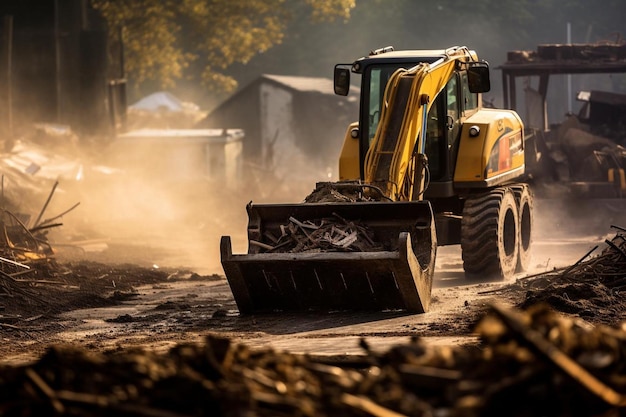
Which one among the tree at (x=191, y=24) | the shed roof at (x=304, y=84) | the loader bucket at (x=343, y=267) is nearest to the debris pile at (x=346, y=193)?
the loader bucket at (x=343, y=267)

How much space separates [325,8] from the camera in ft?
143

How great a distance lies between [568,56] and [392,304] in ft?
50.8

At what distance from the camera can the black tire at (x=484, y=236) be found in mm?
15656

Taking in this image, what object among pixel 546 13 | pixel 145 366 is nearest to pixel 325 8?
pixel 546 13

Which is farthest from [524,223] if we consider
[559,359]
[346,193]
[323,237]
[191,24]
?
[191,24]

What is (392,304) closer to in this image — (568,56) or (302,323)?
(302,323)

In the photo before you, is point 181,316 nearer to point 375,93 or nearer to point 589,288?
point 375,93

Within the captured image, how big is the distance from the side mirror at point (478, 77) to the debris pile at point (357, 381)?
9.94m

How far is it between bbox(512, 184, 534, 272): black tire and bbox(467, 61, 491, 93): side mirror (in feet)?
8.02

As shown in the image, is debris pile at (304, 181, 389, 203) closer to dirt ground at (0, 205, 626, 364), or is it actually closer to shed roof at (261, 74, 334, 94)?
dirt ground at (0, 205, 626, 364)

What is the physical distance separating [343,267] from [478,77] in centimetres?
420

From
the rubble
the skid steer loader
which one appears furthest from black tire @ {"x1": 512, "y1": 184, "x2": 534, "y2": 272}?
the rubble

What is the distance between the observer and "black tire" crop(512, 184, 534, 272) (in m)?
17.4

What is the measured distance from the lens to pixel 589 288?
12664 mm
